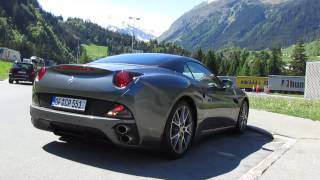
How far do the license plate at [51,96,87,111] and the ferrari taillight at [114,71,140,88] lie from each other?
1.52ft

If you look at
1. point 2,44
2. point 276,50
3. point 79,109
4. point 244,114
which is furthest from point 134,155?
point 2,44

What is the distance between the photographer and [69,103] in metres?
6.11

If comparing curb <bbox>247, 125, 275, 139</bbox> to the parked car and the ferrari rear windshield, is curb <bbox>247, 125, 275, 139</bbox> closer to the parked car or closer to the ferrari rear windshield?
the ferrari rear windshield

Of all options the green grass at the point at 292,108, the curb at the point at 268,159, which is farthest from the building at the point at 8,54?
the curb at the point at 268,159

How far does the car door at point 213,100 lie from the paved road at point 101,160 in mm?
425

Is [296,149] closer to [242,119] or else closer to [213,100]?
[242,119]

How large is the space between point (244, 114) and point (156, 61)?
3338 millimetres

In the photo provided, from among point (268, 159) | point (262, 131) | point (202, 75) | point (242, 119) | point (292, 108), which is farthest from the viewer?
point (292, 108)

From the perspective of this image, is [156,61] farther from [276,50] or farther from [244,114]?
[276,50]

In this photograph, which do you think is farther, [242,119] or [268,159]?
[242,119]

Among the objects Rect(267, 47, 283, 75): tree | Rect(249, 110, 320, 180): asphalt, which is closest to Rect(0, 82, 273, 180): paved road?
Rect(249, 110, 320, 180): asphalt

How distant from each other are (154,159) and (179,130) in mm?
505

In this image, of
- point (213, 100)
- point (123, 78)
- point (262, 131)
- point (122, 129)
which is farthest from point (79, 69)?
point (262, 131)

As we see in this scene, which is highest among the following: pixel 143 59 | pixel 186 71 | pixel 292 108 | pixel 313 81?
pixel 143 59
